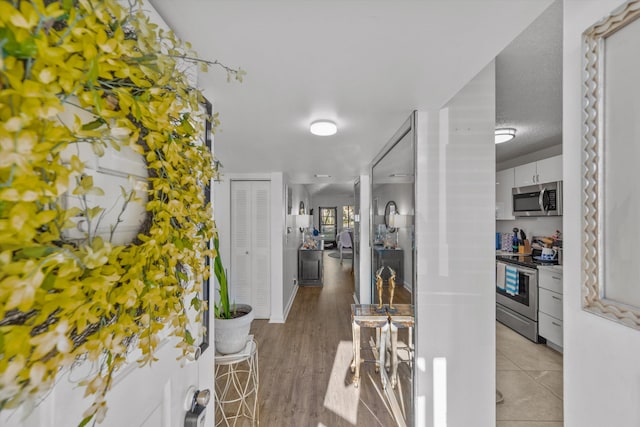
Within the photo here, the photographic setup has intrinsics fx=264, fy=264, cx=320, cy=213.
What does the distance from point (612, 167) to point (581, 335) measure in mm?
410

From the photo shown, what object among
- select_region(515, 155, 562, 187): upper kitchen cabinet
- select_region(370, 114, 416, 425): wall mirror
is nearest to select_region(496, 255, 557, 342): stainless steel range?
select_region(515, 155, 562, 187): upper kitchen cabinet

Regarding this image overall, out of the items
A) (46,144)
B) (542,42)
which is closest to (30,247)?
(46,144)

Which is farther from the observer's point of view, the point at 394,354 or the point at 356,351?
the point at 356,351

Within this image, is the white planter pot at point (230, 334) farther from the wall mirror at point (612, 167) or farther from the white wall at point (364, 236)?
the white wall at point (364, 236)

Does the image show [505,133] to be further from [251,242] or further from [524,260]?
[251,242]

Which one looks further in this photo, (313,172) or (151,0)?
(313,172)

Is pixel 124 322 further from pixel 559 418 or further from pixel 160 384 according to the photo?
pixel 559 418

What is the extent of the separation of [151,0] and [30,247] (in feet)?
2.66

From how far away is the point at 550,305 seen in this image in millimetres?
3016

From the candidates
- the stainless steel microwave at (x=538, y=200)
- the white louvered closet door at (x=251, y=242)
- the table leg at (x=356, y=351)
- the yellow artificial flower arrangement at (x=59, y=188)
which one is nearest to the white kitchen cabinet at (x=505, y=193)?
the stainless steel microwave at (x=538, y=200)

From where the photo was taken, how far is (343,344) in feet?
10.5

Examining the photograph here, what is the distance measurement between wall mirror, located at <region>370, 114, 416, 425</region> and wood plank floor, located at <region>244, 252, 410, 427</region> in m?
0.14

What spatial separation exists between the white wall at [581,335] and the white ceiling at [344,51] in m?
0.19

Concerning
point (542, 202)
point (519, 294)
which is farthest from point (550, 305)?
point (542, 202)
